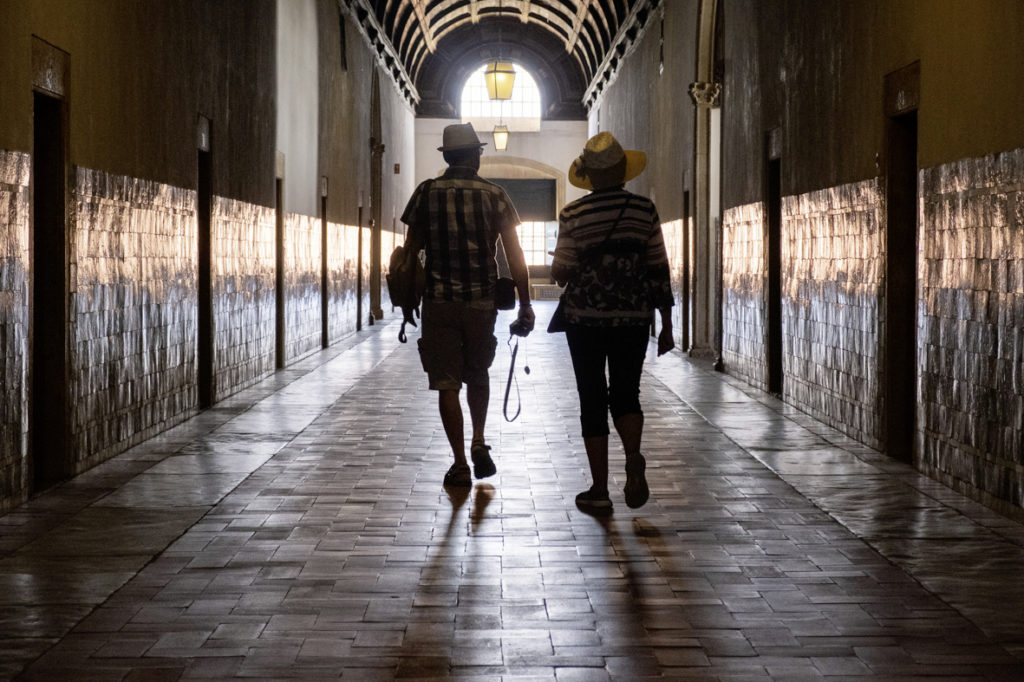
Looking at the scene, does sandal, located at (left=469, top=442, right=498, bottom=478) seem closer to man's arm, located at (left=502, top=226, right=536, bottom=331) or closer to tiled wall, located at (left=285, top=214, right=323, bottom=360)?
man's arm, located at (left=502, top=226, right=536, bottom=331)

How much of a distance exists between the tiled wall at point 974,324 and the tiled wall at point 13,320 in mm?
4232

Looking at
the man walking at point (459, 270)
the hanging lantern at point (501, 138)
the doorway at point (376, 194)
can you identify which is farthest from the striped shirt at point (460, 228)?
the hanging lantern at point (501, 138)

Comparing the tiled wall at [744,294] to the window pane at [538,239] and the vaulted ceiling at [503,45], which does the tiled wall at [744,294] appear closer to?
the vaulted ceiling at [503,45]

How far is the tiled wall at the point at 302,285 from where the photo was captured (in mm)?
14719

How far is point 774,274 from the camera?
11461mm

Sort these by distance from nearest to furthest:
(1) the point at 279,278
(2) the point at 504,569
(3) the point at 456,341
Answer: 1. (2) the point at 504,569
2. (3) the point at 456,341
3. (1) the point at 279,278

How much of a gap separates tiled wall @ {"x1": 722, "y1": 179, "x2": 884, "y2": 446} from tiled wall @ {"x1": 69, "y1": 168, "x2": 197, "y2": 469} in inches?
170

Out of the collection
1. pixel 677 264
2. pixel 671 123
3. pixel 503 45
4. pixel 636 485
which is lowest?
pixel 636 485

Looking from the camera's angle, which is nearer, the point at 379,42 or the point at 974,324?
the point at 974,324

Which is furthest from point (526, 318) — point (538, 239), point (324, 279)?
point (538, 239)

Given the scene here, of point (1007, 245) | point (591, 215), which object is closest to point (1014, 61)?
point (1007, 245)

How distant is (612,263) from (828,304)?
12.6ft

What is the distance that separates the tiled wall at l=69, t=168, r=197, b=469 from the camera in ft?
23.4

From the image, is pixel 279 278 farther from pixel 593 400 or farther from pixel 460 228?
pixel 593 400
